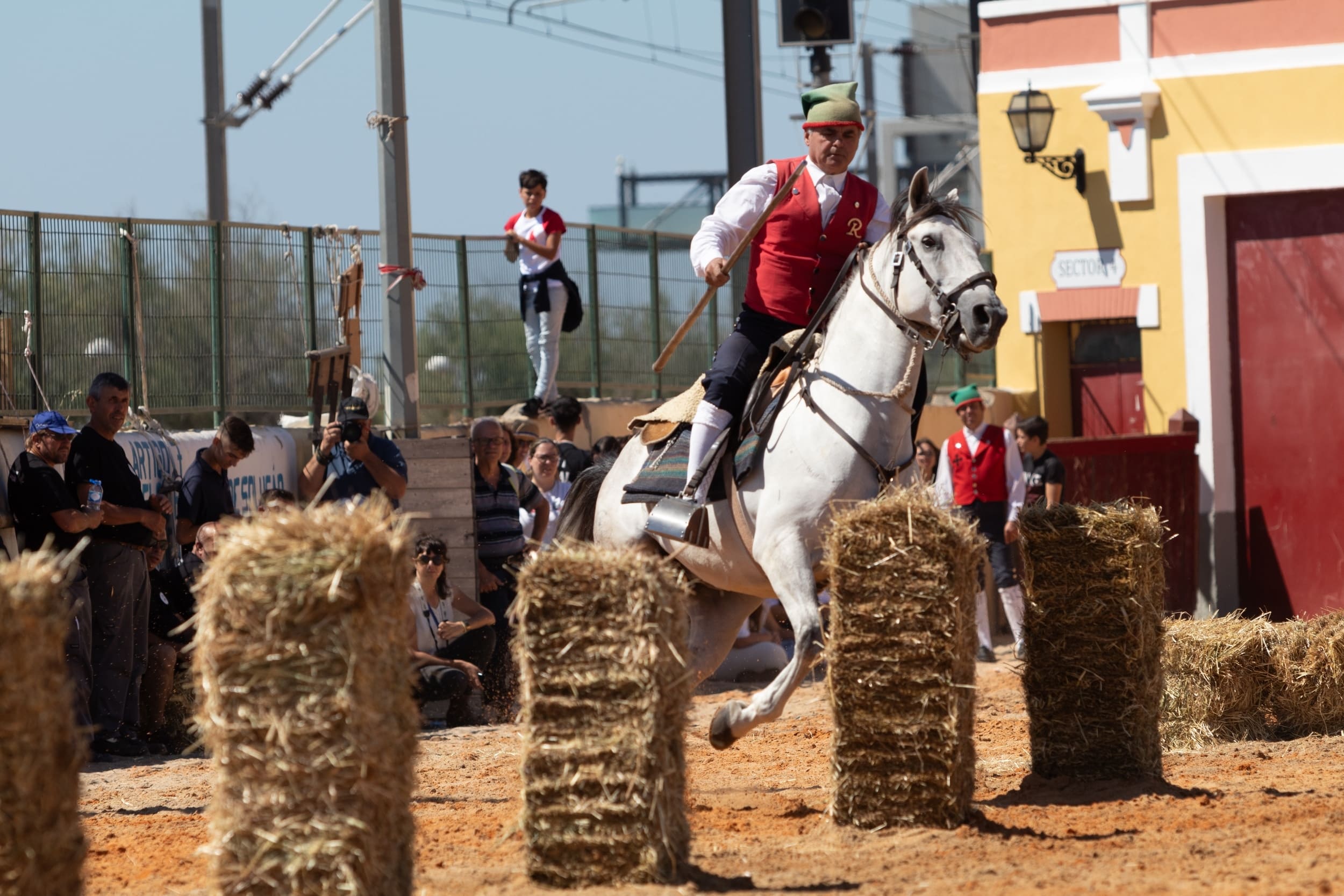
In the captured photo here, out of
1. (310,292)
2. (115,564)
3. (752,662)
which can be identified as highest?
(310,292)

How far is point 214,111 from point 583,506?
13.1 meters

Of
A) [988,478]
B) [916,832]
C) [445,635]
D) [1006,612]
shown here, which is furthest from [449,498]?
[916,832]

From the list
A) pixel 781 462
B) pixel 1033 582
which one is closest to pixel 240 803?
pixel 781 462

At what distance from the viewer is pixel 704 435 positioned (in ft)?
26.4

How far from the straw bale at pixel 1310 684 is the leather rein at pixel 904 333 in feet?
9.54

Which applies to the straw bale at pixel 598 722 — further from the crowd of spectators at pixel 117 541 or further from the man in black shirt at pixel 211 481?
the man in black shirt at pixel 211 481

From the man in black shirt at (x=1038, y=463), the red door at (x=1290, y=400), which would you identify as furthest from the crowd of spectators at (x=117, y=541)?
the red door at (x=1290, y=400)

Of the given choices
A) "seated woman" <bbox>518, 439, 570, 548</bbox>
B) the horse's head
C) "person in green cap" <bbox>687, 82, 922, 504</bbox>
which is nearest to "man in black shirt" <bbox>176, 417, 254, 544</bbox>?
"seated woman" <bbox>518, 439, 570, 548</bbox>

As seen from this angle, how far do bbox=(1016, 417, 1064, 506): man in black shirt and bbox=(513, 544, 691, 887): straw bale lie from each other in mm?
9461

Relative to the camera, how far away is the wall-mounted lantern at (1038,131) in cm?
1656

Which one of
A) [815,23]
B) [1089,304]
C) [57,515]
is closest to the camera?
[57,515]

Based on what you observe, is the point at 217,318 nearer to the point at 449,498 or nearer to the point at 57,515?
the point at 449,498

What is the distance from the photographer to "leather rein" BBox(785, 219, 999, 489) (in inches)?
292

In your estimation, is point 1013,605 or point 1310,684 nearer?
point 1310,684
